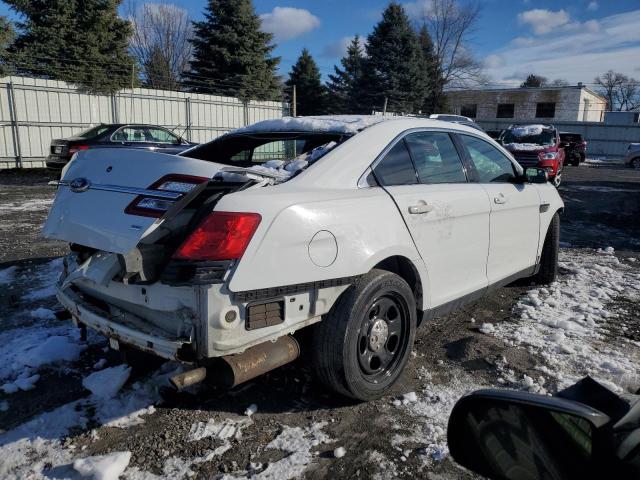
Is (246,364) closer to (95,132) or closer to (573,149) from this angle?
(95,132)

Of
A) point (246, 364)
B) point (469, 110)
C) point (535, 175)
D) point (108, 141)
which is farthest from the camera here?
point (469, 110)

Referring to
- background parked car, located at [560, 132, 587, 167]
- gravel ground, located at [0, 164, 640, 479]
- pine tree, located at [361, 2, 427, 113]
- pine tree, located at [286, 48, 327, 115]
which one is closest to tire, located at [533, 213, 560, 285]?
gravel ground, located at [0, 164, 640, 479]

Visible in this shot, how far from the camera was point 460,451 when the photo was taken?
1.34 m

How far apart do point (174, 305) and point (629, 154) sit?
90.7 feet

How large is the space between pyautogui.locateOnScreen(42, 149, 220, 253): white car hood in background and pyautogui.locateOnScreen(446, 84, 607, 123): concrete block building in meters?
44.1

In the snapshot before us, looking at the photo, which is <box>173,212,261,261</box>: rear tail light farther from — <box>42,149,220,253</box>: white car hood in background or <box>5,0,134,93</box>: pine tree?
<box>5,0,134,93</box>: pine tree

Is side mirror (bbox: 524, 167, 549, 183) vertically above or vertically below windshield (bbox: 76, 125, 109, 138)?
below

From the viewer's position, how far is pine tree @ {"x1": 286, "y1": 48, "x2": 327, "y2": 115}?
39.4 m

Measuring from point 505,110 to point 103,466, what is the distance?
5126 cm

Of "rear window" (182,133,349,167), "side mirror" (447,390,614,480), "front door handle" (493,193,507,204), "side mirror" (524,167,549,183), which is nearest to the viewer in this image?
"side mirror" (447,390,614,480)

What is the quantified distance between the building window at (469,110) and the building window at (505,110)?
2.11 m

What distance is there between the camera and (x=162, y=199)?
8.13 feet

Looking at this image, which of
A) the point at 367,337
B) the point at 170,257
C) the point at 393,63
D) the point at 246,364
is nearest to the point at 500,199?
the point at 367,337

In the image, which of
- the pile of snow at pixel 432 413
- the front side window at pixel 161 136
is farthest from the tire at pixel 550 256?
the front side window at pixel 161 136
